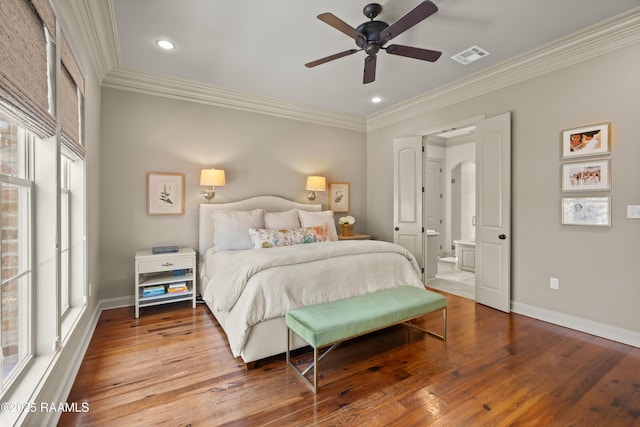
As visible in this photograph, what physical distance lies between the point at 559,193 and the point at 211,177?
3.94 m

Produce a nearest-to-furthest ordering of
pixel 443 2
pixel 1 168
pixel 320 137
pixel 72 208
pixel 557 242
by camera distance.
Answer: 1. pixel 1 168
2. pixel 443 2
3. pixel 72 208
4. pixel 557 242
5. pixel 320 137

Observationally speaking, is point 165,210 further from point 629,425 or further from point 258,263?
point 629,425

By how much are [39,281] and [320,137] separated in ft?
13.4

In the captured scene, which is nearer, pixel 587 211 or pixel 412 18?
pixel 412 18

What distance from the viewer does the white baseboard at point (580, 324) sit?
2.67m

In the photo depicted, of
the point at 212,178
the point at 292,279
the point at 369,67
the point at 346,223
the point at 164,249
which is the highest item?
the point at 369,67

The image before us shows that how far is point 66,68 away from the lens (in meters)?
1.95

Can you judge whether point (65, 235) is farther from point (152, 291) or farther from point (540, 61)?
point (540, 61)

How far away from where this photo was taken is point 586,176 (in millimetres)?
2896

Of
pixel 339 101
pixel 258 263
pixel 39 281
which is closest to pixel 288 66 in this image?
pixel 339 101

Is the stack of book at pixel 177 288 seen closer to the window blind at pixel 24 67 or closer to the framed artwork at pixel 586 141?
the window blind at pixel 24 67

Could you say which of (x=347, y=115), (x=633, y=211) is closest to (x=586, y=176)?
(x=633, y=211)

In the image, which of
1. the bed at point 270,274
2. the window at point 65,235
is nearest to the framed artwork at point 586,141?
the bed at point 270,274

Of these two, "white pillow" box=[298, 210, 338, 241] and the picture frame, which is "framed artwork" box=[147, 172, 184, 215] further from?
the picture frame
